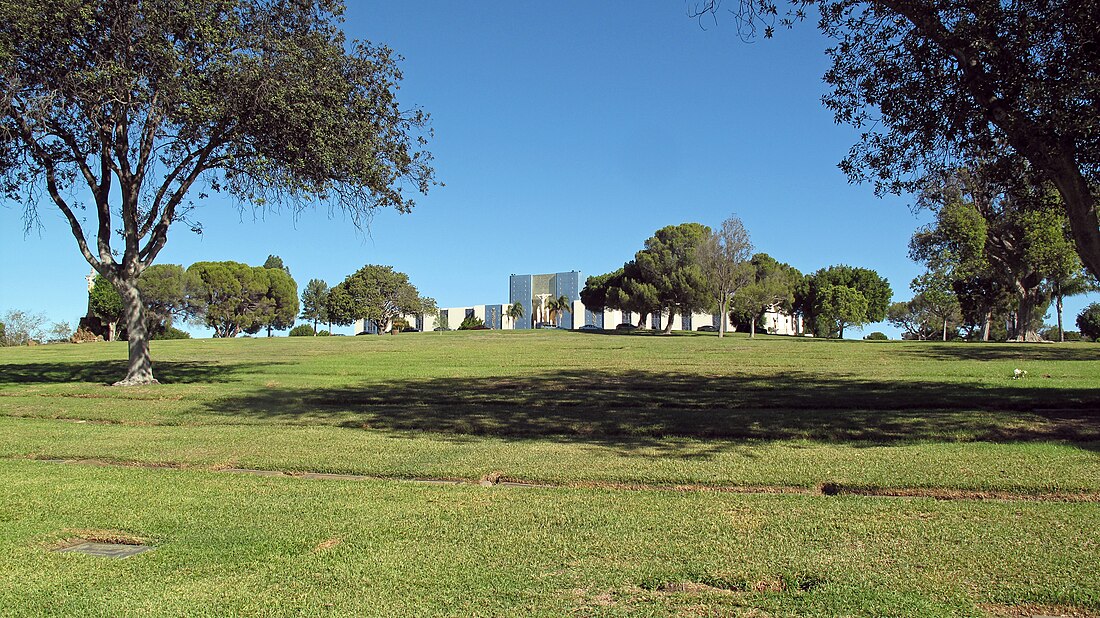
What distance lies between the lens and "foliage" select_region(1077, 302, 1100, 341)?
8042cm

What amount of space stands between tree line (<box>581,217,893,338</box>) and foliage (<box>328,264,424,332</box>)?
22279mm

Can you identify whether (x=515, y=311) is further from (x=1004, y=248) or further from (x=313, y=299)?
(x=1004, y=248)

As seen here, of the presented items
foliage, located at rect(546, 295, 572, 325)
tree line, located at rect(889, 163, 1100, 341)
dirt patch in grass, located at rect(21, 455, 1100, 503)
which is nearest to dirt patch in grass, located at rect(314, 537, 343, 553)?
dirt patch in grass, located at rect(21, 455, 1100, 503)

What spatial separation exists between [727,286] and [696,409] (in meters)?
43.1

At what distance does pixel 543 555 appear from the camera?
184 inches

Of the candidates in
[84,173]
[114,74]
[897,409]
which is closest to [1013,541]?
[897,409]

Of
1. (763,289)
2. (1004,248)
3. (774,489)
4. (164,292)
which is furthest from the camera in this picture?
(164,292)

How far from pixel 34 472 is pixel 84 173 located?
1302cm

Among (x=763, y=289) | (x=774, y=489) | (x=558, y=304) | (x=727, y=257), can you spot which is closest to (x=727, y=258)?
(x=727, y=257)

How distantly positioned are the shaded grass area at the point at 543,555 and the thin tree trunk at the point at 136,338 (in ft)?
43.8

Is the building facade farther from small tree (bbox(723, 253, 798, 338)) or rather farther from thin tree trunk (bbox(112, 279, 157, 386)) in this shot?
thin tree trunk (bbox(112, 279, 157, 386))

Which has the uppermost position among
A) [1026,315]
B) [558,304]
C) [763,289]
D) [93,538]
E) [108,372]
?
[558,304]

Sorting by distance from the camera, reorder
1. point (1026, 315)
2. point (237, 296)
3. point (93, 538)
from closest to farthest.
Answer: point (93, 538) < point (1026, 315) < point (237, 296)

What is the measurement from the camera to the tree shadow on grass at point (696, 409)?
10250 mm
